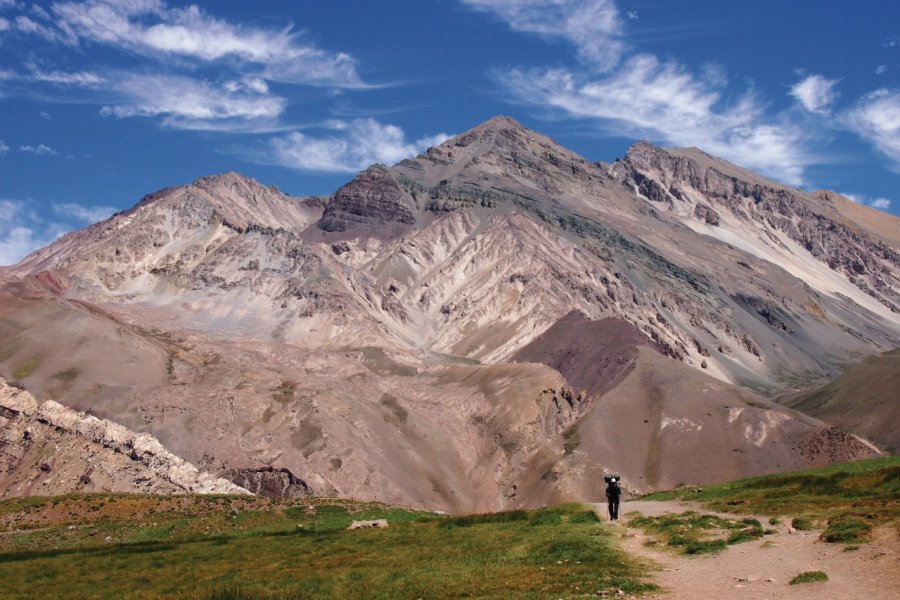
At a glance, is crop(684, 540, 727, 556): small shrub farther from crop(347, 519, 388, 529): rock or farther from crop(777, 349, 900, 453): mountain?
crop(777, 349, 900, 453): mountain

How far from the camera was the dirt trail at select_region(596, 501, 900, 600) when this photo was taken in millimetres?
18344

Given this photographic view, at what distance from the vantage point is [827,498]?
3172cm

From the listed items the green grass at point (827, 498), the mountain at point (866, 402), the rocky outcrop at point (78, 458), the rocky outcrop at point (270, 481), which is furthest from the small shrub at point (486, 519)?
the mountain at point (866, 402)

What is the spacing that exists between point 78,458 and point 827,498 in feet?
293

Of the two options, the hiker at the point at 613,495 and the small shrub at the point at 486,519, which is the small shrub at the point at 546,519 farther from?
the hiker at the point at 613,495

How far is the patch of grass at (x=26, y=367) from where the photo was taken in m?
129

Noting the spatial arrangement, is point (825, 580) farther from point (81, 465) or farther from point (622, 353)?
point (622, 353)

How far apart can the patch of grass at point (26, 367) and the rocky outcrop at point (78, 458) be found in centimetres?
1781

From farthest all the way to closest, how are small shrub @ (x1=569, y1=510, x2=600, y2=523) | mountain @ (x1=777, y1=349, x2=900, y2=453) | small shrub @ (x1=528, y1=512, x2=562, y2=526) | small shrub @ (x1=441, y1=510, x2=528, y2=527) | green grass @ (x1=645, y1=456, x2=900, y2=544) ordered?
mountain @ (x1=777, y1=349, x2=900, y2=453) < small shrub @ (x1=441, y1=510, x2=528, y2=527) < small shrub @ (x1=528, y1=512, x2=562, y2=526) < small shrub @ (x1=569, y1=510, x2=600, y2=523) < green grass @ (x1=645, y1=456, x2=900, y2=544)

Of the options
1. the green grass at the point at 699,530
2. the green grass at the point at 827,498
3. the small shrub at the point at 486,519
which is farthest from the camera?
the small shrub at the point at 486,519

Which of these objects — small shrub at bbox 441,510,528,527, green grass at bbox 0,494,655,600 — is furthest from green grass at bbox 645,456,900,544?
small shrub at bbox 441,510,528,527

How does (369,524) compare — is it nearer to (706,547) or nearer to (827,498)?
(706,547)

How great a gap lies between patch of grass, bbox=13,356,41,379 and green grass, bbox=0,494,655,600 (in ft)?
293

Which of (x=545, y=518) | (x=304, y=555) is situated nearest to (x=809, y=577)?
(x=545, y=518)
